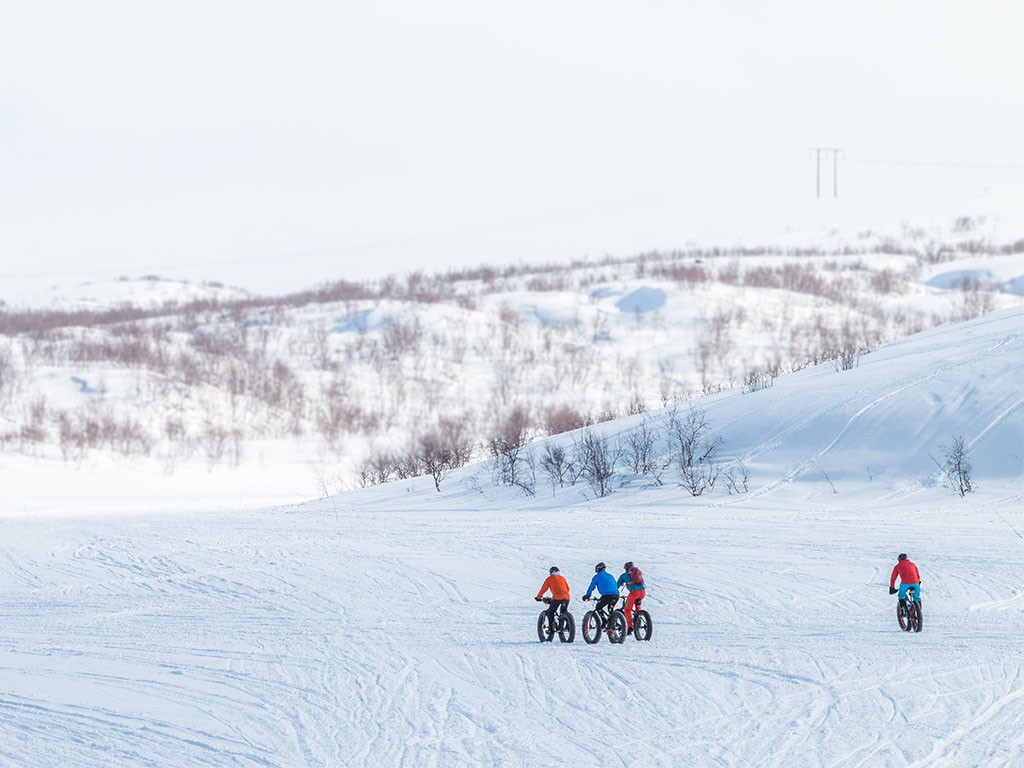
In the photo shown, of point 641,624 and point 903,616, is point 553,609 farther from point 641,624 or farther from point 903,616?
point 903,616

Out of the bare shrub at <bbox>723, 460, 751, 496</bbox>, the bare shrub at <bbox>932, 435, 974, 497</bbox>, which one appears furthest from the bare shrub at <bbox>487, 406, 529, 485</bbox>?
the bare shrub at <bbox>932, 435, 974, 497</bbox>

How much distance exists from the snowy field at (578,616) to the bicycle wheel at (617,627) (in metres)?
0.14

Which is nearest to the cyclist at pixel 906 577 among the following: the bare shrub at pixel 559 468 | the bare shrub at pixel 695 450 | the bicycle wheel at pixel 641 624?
the bicycle wheel at pixel 641 624

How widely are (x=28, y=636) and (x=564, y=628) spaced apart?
7005 mm

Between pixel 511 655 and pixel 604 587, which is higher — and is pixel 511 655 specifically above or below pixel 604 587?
below

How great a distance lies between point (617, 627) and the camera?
43.3ft

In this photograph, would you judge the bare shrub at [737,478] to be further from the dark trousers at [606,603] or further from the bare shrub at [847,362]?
the dark trousers at [606,603]

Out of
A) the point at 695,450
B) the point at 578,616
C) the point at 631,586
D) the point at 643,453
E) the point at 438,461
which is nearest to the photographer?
the point at 631,586

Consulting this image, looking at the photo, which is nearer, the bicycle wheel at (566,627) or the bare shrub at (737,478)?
the bicycle wheel at (566,627)

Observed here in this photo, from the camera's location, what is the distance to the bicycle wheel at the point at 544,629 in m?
13.4

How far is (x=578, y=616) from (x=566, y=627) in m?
2.21

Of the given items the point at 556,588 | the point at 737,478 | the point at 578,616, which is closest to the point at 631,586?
the point at 556,588

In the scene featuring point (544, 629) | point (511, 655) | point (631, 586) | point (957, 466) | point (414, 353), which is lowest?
point (414, 353)

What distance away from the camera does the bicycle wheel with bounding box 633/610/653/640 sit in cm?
1334
